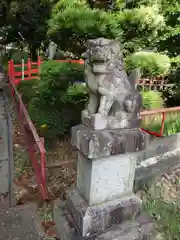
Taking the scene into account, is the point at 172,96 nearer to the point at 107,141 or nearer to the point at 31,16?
the point at 107,141

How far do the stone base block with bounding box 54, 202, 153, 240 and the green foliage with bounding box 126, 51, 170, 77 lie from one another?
9.57 feet

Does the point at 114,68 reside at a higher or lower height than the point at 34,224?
higher

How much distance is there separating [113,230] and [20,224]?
1.32m

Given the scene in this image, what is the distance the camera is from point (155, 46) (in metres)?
6.54

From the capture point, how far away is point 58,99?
17.3ft

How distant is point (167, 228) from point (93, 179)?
Result: 1.41 meters

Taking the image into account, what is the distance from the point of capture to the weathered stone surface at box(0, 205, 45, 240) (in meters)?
3.34

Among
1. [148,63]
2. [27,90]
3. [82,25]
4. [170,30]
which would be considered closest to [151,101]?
[148,63]

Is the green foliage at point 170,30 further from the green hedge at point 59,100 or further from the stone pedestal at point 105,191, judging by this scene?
the stone pedestal at point 105,191

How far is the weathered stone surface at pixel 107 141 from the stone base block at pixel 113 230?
908 mm

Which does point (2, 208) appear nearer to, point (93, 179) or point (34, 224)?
point (34, 224)

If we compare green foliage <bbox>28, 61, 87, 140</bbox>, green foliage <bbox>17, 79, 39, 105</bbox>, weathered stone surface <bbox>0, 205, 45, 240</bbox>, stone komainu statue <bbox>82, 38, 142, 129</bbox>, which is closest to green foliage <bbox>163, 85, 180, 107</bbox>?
green foliage <bbox>28, 61, 87, 140</bbox>

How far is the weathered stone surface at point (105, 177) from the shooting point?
8.89ft

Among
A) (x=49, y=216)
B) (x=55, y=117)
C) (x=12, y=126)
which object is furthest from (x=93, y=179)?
(x=12, y=126)
